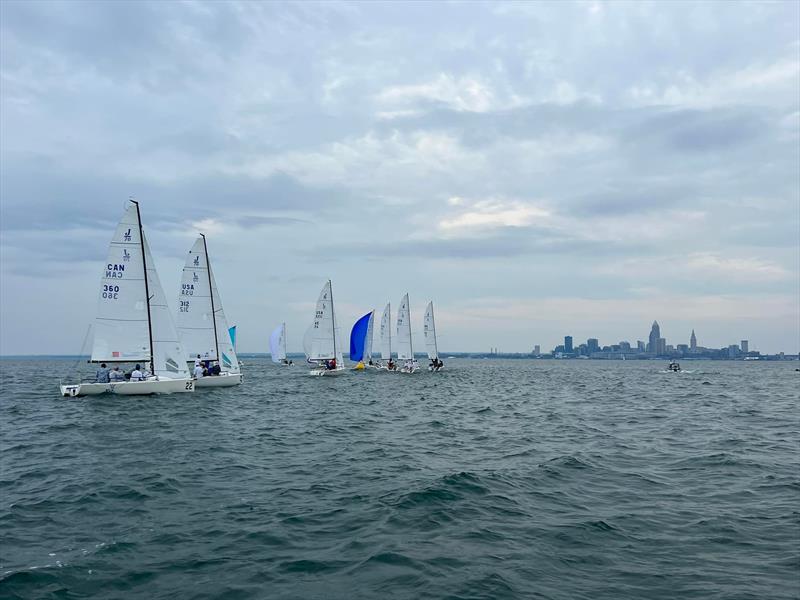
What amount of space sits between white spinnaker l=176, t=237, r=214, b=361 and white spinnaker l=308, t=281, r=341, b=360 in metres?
15.7

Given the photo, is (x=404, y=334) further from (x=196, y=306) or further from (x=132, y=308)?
Answer: (x=132, y=308)

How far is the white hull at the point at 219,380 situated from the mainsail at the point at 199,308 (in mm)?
2610

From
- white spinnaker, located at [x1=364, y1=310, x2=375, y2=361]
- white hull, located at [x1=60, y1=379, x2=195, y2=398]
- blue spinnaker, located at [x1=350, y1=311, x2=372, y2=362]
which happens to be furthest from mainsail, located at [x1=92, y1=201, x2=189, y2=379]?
white spinnaker, located at [x1=364, y1=310, x2=375, y2=361]

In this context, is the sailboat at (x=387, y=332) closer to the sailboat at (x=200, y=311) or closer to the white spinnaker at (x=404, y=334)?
the white spinnaker at (x=404, y=334)

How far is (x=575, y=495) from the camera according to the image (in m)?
10.9

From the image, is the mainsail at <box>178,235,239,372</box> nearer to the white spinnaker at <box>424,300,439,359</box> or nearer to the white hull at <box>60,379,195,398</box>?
the white hull at <box>60,379,195,398</box>

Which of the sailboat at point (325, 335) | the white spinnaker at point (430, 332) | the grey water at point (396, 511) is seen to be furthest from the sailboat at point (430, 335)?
the grey water at point (396, 511)

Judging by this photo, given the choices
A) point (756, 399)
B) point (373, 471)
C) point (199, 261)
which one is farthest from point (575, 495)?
point (199, 261)

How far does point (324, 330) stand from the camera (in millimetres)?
55094

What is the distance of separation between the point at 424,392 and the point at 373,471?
2543 centimetres

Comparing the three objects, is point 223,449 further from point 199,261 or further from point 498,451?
point 199,261

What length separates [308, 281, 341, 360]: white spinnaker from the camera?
179 feet

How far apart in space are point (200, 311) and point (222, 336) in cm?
260

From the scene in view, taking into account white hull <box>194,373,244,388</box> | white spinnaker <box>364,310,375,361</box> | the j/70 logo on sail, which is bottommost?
white hull <box>194,373,244,388</box>
